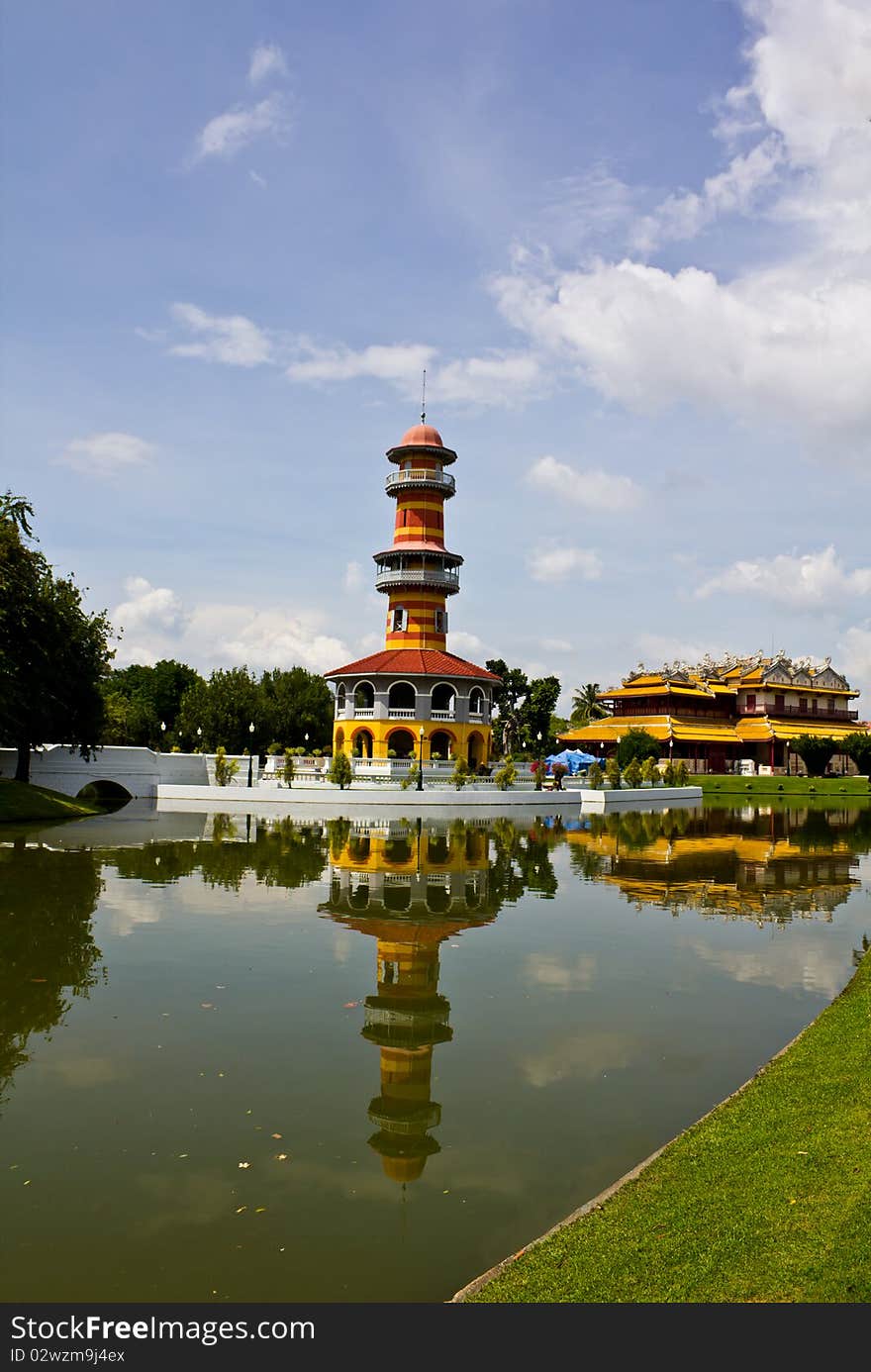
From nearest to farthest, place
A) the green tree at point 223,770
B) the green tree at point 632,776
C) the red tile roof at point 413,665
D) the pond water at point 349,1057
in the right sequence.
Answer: the pond water at point 349,1057
the green tree at point 223,770
the red tile roof at point 413,665
the green tree at point 632,776

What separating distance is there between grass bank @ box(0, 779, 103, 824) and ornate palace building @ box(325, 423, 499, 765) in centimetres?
1871

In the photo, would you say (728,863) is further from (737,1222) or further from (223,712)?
(223,712)

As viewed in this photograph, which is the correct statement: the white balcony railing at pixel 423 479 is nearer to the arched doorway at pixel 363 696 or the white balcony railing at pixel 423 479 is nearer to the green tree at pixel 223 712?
the arched doorway at pixel 363 696

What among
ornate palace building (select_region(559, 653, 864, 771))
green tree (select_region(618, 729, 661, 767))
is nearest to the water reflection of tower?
green tree (select_region(618, 729, 661, 767))

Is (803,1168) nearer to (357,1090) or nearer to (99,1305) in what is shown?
(357,1090)

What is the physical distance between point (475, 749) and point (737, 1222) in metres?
54.4

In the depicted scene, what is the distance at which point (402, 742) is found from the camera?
6009 cm

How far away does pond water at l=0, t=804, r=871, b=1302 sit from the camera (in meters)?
6.27

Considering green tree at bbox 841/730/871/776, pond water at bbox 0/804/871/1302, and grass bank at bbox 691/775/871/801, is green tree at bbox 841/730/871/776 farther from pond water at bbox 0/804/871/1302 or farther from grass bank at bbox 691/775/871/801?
pond water at bbox 0/804/871/1302

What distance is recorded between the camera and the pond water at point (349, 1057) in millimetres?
6266

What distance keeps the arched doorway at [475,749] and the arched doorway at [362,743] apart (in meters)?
6.55

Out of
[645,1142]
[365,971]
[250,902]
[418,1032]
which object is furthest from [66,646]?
[645,1142]

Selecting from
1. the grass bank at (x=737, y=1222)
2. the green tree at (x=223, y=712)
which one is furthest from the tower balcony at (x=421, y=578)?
the grass bank at (x=737, y=1222)

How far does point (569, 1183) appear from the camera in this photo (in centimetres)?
715
